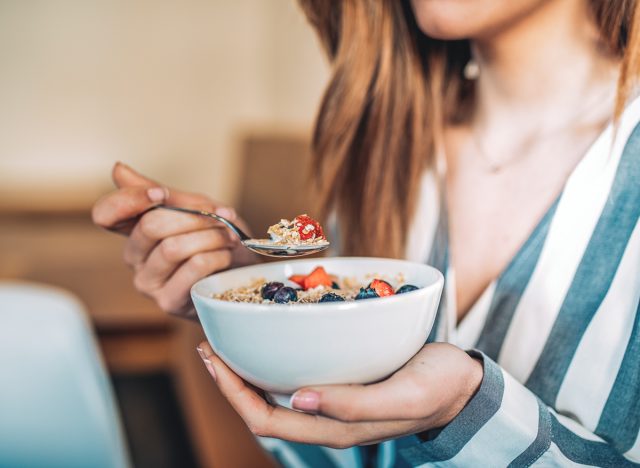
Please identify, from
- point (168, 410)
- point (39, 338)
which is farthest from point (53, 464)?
point (168, 410)

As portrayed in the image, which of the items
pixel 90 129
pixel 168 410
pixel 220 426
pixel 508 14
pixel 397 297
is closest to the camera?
pixel 397 297

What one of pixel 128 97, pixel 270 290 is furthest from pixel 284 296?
pixel 128 97

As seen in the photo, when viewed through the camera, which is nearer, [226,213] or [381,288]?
[381,288]

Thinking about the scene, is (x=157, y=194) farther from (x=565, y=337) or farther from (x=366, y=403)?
(x=565, y=337)

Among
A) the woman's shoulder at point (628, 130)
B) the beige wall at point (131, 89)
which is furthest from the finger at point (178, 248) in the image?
the beige wall at point (131, 89)

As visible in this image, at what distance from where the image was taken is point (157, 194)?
70 centimetres

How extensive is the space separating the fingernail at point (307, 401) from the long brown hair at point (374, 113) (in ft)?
1.66

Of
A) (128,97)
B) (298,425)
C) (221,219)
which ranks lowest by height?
(128,97)

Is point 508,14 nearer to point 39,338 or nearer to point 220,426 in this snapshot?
point 39,338

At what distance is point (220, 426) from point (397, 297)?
97 cm

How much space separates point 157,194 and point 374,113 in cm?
44

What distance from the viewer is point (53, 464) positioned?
794 mm

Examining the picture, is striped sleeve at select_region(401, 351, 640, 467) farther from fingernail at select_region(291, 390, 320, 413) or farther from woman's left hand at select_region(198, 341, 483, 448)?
fingernail at select_region(291, 390, 320, 413)

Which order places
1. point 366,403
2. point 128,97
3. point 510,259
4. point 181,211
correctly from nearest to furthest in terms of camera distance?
Result: 1. point 366,403
2. point 181,211
3. point 510,259
4. point 128,97
